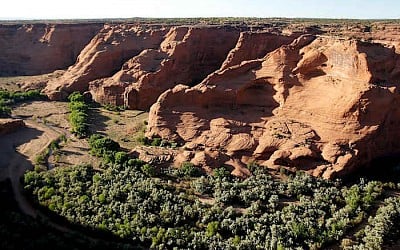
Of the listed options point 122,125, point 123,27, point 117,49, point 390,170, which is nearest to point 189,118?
point 122,125

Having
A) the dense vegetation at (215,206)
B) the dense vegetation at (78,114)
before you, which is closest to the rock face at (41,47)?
the dense vegetation at (78,114)

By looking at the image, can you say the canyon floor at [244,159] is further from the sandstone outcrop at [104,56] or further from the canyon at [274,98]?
the sandstone outcrop at [104,56]

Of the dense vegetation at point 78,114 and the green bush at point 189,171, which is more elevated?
the dense vegetation at point 78,114

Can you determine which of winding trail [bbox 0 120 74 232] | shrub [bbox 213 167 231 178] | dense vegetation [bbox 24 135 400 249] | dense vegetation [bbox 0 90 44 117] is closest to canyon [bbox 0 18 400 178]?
shrub [bbox 213 167 231 178]

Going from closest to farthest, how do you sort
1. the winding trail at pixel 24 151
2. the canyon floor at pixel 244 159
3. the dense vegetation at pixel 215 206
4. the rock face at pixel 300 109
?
1. the dense vegetation at pixel 215 206
2. the canyon floor at pixel 244 159
3. the winding trail at pixel 24 151
4. the rock face at pixel 300 109

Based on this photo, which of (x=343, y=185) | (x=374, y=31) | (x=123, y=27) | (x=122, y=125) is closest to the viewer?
(x=343, y=185)

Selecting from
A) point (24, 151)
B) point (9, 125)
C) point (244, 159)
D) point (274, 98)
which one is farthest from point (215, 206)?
point (9, 125)

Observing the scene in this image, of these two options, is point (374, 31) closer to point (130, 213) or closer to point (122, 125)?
point (122, 125)
